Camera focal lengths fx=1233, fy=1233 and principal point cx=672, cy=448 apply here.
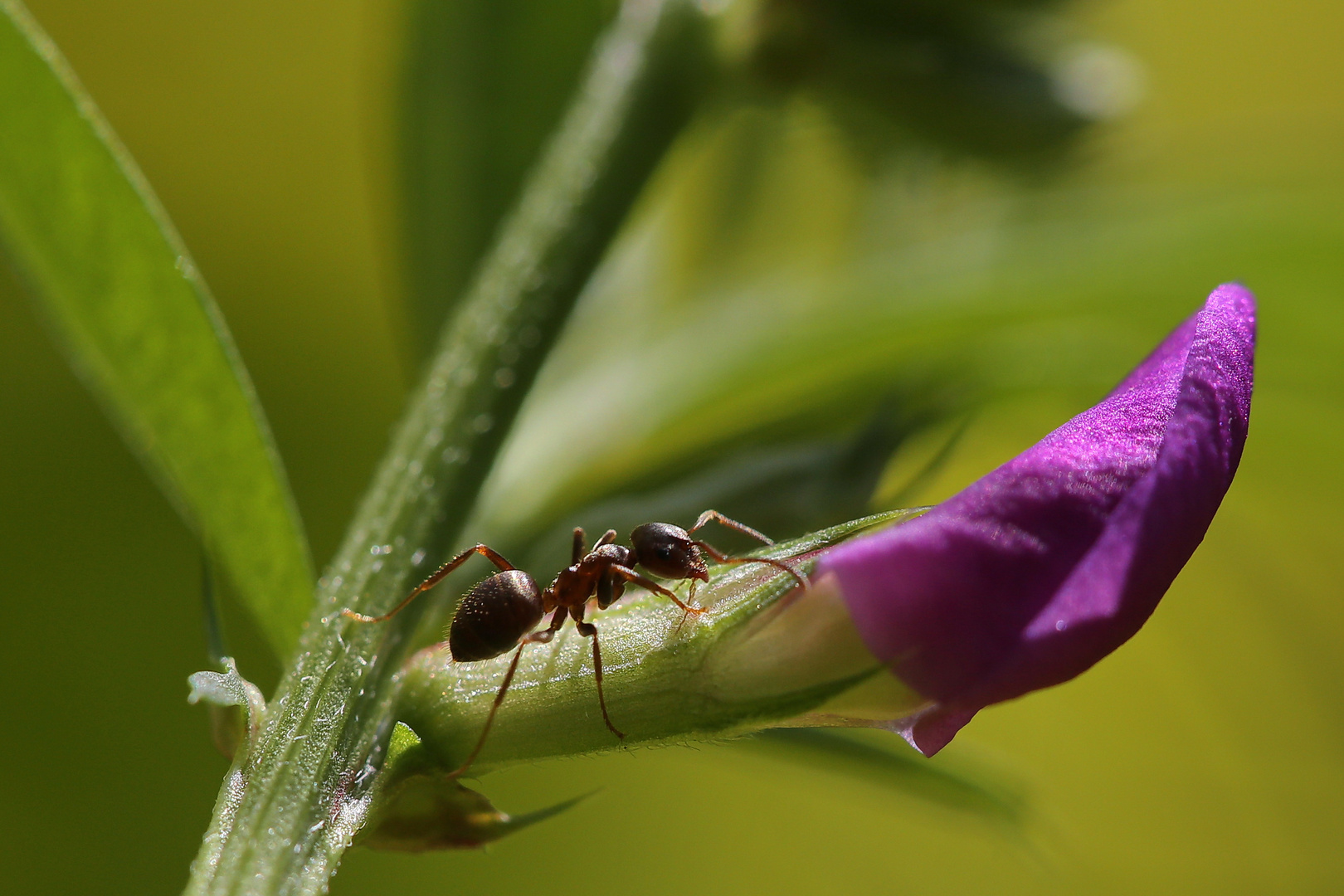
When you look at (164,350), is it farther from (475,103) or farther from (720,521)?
(475,103)

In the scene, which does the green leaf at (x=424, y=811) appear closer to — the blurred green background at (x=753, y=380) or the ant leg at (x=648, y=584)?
the ant leg at (x=648, y=584)

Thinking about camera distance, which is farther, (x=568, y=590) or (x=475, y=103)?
(x=475, y=103)

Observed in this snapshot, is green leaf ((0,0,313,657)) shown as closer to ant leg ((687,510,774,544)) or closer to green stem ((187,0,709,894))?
green stem ((187,0,709,894))

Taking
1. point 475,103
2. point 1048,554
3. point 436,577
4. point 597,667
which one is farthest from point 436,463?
point 475,103

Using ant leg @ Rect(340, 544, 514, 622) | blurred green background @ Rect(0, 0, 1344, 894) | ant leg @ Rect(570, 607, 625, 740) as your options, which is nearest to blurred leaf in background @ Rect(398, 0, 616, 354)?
blurred green background @ Rect(0, 0, 1344, 894)

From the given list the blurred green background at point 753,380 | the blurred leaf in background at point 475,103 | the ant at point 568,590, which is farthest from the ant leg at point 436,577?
the blurred leaf in background at point 475,103
